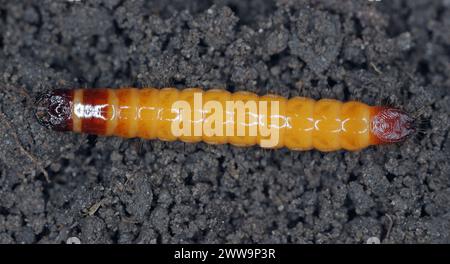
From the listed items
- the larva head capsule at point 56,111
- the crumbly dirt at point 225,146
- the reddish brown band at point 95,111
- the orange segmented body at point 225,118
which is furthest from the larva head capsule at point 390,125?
the larva head capsule at point 56,111

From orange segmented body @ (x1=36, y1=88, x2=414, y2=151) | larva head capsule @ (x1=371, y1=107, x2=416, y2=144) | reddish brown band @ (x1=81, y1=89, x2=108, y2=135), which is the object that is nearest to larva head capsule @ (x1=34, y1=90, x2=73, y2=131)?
orange segmented body @ (x1=36, y1=88, x2=414, y2=151)

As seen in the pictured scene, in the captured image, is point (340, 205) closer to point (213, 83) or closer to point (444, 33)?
point (213, 83)

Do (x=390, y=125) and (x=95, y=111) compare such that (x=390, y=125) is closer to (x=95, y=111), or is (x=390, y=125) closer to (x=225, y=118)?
(x=225, y=118)

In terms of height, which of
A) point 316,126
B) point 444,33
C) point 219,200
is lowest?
point 219,200

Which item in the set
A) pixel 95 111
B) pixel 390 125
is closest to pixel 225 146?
pixel 95 111

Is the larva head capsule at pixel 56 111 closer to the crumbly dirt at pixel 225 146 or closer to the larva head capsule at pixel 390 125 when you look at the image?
the crumbly dirt at pixel 225 146

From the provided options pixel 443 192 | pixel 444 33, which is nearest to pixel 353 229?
pixel 443 192
